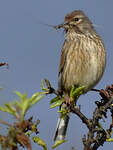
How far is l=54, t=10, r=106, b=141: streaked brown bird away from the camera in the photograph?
5730mm

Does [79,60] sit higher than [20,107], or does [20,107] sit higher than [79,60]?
[79,60]

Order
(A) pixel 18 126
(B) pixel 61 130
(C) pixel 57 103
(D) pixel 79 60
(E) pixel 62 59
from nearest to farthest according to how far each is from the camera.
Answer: (A) pixel 18 126, (C) pixel 57 103, (B) pixel 61 130, (D) pixel 79 60, (E) pixel 62 59

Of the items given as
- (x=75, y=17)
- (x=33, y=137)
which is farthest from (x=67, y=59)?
(x=33, y=137)

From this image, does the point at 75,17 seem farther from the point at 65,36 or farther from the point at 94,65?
the point at 94,65

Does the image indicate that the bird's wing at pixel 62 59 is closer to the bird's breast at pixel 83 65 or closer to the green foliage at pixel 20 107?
the bird's breast at pixel 83 65

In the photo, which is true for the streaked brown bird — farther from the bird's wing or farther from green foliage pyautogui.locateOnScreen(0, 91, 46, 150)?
green foliage pyautogui.locateOnScreen(0, 91, 46, 150)

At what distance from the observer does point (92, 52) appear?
584 cm

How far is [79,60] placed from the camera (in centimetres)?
570

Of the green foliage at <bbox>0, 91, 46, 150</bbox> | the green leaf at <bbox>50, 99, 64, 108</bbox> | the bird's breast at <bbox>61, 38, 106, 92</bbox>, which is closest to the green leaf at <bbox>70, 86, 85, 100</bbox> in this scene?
the green leaf at <bbox>50, 99, 64, 108</bbox>

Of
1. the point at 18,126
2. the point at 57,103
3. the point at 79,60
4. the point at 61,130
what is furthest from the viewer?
the point at 79,60

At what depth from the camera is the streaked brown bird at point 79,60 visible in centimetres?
573

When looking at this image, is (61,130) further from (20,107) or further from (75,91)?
(20,107)

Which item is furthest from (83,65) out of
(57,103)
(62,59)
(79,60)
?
(57,103)

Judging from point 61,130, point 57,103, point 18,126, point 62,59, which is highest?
point 62,59
